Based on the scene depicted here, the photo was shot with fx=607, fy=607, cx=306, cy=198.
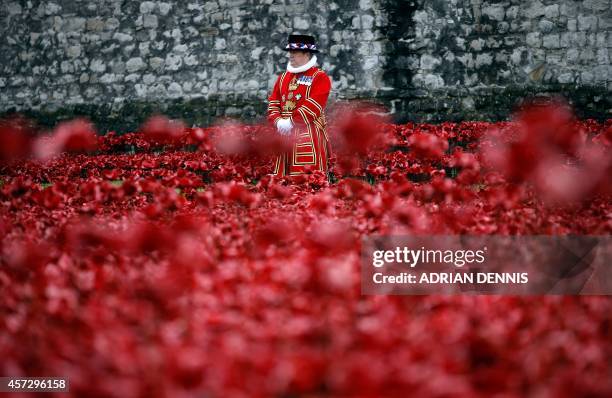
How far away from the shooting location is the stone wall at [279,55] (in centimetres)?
829

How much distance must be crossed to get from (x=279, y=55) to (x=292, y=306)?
7.37m

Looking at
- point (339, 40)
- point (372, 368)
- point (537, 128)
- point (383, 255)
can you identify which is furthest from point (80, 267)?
point (339, 40)

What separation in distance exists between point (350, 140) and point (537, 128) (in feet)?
3.93

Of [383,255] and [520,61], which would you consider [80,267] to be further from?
[520,61]

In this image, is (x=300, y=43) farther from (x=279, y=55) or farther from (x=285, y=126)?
(x=279, y=55)

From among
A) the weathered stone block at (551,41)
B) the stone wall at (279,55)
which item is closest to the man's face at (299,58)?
the stone wall at (279,55)

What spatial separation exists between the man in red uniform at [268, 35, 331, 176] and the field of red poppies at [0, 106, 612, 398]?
1.63m

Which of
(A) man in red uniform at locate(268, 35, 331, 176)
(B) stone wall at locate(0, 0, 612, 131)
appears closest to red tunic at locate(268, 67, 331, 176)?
(A) man in red uniform at locate(268, 35, 331, 176)

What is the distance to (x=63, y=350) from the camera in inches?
67.8

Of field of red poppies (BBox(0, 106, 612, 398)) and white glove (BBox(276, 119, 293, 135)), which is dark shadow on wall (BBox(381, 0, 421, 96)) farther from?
field of red poppies (BBox(0, 106, 612, 398))

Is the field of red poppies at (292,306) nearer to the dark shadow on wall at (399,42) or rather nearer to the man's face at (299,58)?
the man's face at (299,58)

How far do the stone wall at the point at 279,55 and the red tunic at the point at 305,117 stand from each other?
344cm

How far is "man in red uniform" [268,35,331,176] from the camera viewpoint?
505cm

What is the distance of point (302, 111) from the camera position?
16.5 feet
